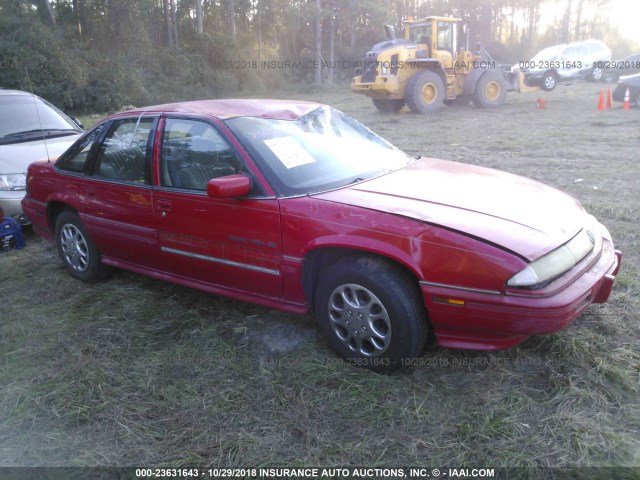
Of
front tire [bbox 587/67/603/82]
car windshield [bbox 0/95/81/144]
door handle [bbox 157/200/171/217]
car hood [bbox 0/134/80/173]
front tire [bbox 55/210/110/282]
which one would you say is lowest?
front tire [bbox 55/210/110/282]

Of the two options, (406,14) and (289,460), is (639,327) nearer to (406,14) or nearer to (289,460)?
(289,460)

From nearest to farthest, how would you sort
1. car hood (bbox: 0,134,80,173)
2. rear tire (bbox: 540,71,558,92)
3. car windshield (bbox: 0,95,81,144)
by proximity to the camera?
car hood (bbox: 0,134,80,173)
car windshield (bbox: 0,95,81,144)
rear tire (bbox: 540,71,558,92)

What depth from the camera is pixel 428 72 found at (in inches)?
617

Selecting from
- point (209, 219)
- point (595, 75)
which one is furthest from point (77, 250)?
point (595, 75)

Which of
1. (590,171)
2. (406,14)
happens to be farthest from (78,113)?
(406,14)

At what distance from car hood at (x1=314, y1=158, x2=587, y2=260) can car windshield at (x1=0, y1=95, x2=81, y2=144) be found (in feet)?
16.0

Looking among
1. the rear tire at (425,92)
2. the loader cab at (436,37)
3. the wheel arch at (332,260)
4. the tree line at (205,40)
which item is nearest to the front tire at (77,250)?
the wheel arch at (332,260)

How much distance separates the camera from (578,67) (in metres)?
22.7

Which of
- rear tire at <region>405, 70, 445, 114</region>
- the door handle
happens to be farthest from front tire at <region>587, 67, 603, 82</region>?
the door handle

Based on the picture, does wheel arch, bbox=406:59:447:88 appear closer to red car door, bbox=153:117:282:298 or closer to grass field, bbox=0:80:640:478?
grass field, bbox=0:80:640:478

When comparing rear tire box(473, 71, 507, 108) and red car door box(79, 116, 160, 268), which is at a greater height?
rear tire box(473, 71, 507, 108)

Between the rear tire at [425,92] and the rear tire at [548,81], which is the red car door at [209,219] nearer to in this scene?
the rear tire at [425,92]

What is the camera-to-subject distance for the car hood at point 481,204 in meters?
2.84

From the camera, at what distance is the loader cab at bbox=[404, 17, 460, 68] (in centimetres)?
1568
